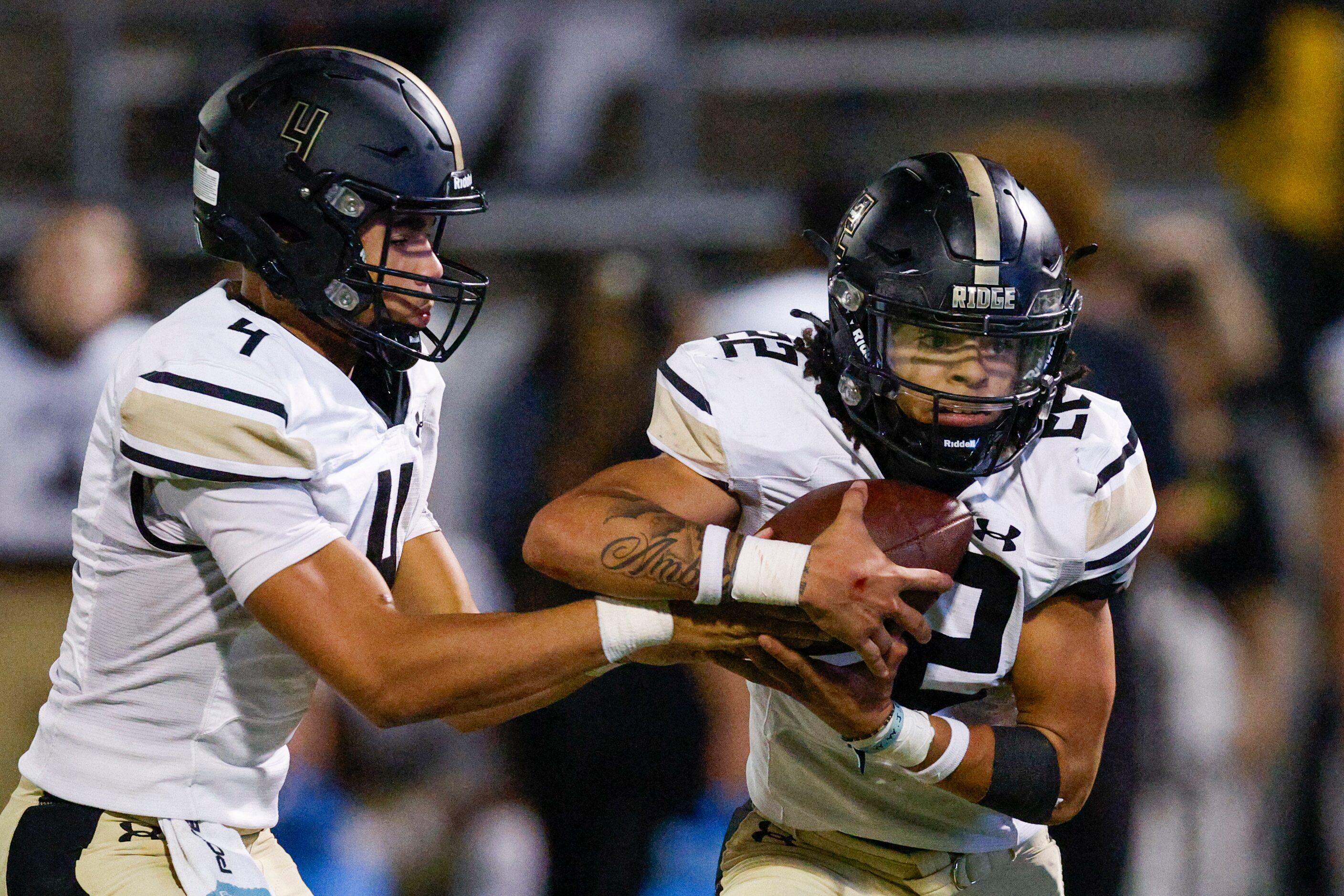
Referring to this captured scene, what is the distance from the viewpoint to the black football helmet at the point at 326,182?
2.02 meters

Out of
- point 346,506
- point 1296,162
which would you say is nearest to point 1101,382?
point 346,506

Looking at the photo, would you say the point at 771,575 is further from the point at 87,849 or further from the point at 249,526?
the point at 87,849

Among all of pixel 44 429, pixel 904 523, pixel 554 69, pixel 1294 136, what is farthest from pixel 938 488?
pixel 554 69

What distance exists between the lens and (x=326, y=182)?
79.4 inches

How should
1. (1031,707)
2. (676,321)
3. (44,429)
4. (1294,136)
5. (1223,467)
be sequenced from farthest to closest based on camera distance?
(1294,136)
(1223,467)
(676,321)
(44,429)
(1031,707)

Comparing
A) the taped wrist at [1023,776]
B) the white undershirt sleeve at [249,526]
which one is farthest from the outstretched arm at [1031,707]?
the white undershirt sleeve at [249,526]

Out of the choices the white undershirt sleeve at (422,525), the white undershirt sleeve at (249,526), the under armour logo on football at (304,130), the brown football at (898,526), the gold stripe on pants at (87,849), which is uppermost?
the under armour logo on football at (304,130)

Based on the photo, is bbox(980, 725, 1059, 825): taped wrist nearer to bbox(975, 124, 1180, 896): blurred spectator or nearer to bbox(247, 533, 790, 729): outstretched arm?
bbox(247, 533, 790, 729): outstretched arm

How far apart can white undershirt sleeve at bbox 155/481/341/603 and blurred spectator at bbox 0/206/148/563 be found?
2.15 meters

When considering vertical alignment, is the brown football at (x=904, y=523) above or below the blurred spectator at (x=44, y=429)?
above

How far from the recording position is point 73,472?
3.83 metres

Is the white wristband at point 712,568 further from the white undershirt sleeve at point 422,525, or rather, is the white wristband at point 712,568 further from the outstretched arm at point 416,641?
the white undershirt sleeve at point 422,525

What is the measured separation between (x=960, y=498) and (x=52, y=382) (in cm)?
262

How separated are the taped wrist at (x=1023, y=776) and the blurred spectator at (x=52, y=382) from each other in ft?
8.54
